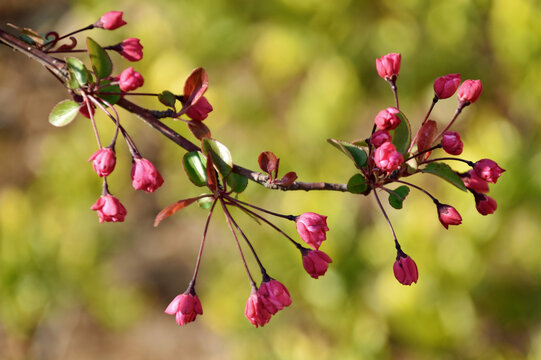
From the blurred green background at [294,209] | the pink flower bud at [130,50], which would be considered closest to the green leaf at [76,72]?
the pink flower bud at [130,50]

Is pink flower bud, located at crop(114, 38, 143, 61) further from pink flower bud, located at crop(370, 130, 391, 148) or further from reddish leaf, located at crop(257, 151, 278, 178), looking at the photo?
pink flower bud, located at crop(370, 130, 391, 148)

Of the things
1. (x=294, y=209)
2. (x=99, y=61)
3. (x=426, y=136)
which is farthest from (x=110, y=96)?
(x=294, y=209)

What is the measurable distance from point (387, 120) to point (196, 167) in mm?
236

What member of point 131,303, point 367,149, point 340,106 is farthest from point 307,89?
point 367,149

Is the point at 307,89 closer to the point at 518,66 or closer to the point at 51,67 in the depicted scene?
the point at 518,66

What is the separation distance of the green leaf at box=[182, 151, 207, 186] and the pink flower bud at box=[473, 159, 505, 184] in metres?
0.34

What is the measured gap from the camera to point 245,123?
289 cm

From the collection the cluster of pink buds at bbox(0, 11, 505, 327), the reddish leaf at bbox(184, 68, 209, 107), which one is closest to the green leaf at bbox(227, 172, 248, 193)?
the cluster of pink buds at bbox(0, 11, 505, 327)

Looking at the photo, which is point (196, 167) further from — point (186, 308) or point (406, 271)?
point (406, 271)

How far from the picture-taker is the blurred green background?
2361 millimetres

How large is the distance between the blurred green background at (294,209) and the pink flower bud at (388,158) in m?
1.76

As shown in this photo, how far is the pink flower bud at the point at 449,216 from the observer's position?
713 mm

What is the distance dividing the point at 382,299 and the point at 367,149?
172 cm

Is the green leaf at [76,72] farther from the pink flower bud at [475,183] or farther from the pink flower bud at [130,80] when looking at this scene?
the pink flower bud at [475,183]
